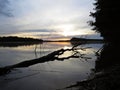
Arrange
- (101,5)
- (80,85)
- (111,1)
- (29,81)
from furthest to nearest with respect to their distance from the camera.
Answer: (101,5) → (111,1) → (29,81) → (80,85)

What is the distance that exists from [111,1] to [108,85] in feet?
63.0

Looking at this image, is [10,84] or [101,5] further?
[101,5]

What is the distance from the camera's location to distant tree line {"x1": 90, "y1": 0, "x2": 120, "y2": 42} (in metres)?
24.7

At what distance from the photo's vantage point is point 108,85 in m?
7.45

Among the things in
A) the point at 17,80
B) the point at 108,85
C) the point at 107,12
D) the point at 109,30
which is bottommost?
the point at 17,80

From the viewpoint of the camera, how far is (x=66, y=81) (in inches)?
457

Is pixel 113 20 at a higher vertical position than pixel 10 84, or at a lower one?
higher

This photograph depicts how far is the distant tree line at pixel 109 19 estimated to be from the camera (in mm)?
24742

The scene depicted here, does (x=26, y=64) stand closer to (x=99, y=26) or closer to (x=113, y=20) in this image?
(x=113, y=20)

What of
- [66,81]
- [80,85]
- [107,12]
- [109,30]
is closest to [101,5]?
[107,12]

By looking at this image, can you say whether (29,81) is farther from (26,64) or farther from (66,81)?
(66,81)

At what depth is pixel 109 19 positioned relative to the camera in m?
26.2

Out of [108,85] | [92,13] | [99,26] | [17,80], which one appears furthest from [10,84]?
[92,13]

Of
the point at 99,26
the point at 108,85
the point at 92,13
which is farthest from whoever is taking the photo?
the point at 92,13
